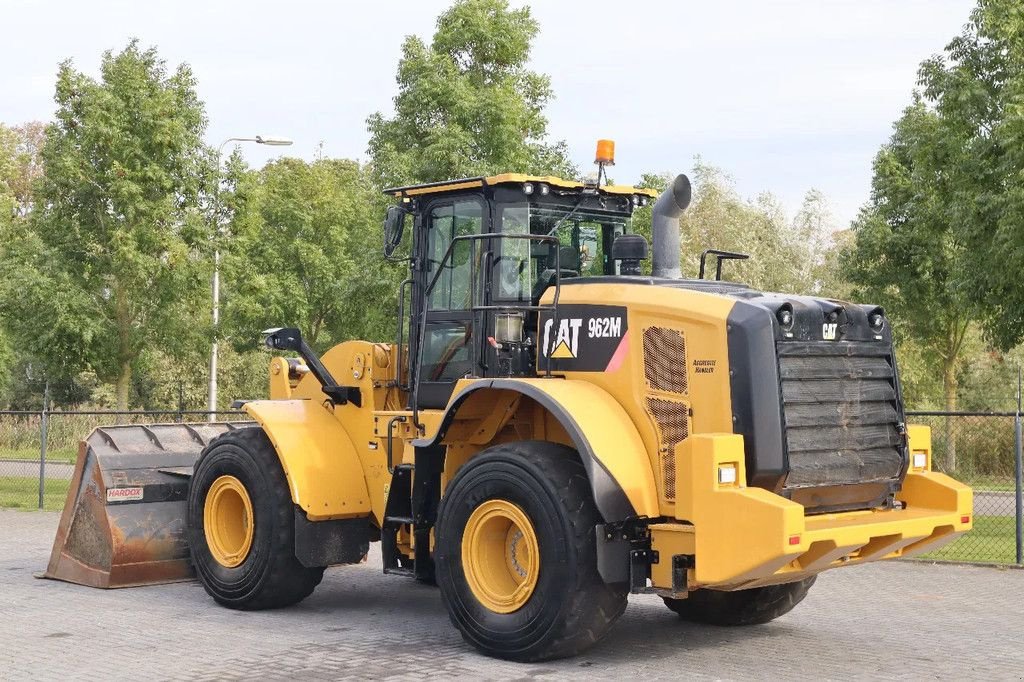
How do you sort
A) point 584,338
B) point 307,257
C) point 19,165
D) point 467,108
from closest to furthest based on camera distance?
point 584,338 < point 467,108 < point 307,257 < point 19,165

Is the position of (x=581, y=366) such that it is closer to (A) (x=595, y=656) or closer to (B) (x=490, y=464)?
(B) (x=490, y=464)

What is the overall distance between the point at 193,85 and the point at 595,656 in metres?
17.3

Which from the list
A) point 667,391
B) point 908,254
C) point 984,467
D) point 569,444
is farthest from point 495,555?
point 908,254

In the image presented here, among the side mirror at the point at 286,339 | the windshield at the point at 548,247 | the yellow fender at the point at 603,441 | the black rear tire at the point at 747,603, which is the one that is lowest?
the black rear tire at the point at 747,603

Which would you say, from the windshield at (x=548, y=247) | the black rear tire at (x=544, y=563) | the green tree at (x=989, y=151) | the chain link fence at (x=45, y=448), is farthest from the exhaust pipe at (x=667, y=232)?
the chain link fence at (x=45, y=448)

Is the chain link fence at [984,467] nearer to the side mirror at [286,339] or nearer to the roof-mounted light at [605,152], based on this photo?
the roof-mounted light at [605,152]

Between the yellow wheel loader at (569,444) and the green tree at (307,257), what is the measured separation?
13.2 m

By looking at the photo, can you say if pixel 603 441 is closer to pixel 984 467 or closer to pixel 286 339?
pixel 286 339

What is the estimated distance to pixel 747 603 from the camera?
31.3 ft

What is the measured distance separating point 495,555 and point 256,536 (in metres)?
2.29

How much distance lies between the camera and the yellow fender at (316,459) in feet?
32.5

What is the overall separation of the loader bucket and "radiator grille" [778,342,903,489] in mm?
5820

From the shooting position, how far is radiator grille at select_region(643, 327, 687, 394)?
8.20 metres

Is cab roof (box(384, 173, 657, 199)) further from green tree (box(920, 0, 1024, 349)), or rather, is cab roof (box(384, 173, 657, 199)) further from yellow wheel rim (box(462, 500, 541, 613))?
green tree (box(920, 0, 1024, 349))
